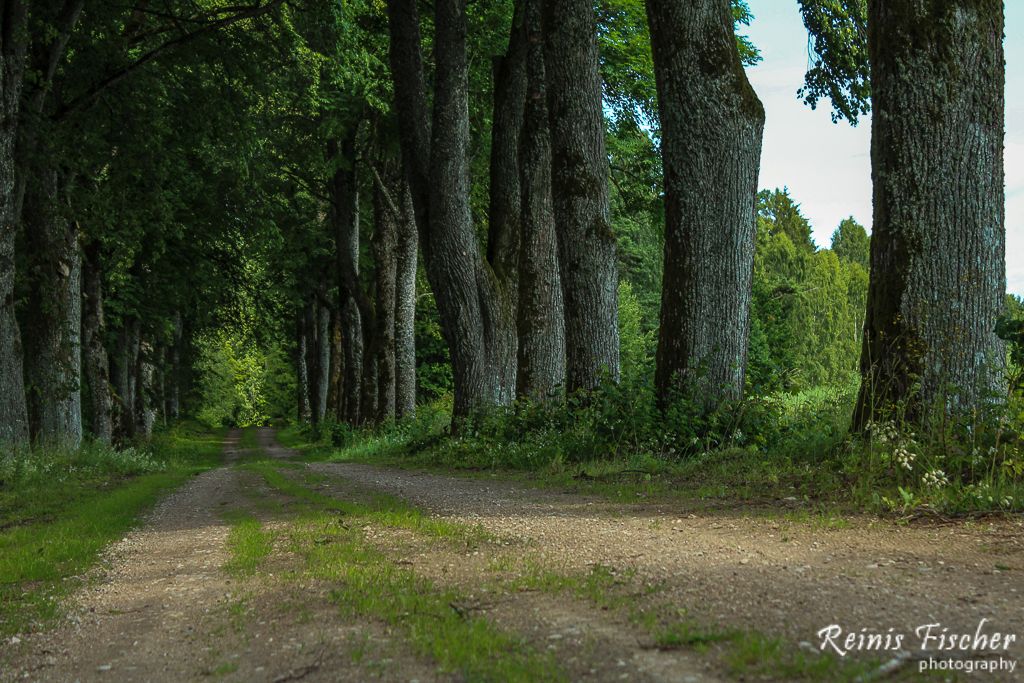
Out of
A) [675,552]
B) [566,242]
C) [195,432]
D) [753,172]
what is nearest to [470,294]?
[566,242]

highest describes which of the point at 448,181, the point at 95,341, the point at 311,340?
the point at 448,181

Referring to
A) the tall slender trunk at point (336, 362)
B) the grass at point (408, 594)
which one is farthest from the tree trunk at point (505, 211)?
the tall slender trunk at point (336, 362)

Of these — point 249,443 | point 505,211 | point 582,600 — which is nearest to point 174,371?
point 249,443

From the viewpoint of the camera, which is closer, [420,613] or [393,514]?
[420,613]

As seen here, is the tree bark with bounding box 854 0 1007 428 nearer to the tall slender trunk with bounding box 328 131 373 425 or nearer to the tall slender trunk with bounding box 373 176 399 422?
the tall slender trunk with bounding box 373 176 399 422

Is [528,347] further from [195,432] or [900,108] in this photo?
[195,432]

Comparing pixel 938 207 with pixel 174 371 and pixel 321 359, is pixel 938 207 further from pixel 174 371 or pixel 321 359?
pixel 174 371

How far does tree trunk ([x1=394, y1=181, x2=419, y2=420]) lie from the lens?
26.0 meters

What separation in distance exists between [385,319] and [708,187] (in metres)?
16.2

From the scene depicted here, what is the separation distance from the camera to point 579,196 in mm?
14805

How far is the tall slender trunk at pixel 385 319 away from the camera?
26.8 metres

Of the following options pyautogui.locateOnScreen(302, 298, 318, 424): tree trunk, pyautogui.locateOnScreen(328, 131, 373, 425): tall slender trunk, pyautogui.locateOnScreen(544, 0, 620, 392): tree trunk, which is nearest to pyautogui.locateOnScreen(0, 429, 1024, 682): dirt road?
pyautogui.locateOnScreen(544, 0, 620, 392): tree trunk

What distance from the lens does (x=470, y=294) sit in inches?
720

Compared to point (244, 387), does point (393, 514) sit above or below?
below
